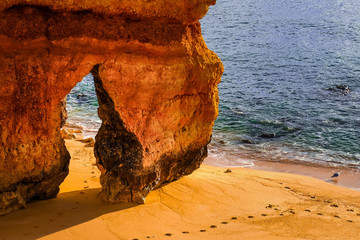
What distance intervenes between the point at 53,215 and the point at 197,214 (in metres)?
2.40

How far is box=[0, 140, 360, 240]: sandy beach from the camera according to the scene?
260 inches

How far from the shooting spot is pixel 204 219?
7305 millimetres

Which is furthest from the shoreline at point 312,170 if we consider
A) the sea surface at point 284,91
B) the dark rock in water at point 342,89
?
the dark rock in water at point 342,89

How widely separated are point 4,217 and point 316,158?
953 centimetres

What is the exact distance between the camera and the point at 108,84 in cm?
712

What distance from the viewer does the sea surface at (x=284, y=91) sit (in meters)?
14.2

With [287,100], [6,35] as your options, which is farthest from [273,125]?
[6,35]

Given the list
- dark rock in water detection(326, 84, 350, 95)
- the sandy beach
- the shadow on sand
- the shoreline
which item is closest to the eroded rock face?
the shadow on sand

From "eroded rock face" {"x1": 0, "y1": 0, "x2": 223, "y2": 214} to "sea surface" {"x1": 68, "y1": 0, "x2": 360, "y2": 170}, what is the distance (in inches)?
216

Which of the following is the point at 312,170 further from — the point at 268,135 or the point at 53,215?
the point at 53,215

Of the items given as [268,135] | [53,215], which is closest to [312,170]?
[268,135]

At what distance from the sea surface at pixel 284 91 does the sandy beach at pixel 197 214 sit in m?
4.18

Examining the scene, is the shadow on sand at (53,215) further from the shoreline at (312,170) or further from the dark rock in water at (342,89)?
the dark rock in water at (342,89)

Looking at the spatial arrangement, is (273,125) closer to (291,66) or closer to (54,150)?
(291,66)
